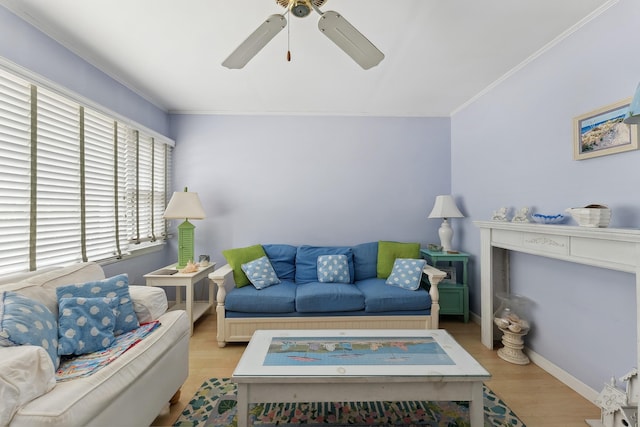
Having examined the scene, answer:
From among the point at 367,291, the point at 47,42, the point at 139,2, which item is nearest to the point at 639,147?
the point at 367,291

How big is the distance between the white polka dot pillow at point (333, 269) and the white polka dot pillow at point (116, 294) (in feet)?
5.67

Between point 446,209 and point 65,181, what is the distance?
354cm

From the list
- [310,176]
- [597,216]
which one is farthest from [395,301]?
[310,176]

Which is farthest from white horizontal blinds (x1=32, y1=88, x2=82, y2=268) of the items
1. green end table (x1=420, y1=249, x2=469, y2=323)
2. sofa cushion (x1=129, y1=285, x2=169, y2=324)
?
green end table (x1=420, y1=249, x2=469, y2=323)

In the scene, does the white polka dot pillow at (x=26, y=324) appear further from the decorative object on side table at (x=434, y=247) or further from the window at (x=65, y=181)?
the decorative object on side table at (x=434, y=247)

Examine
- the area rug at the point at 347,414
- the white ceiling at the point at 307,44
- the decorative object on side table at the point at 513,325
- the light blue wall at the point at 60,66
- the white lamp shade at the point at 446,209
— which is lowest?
the area rug at the point at 347,414

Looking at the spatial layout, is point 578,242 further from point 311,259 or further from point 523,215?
point 311,259

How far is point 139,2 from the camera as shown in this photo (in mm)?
1720

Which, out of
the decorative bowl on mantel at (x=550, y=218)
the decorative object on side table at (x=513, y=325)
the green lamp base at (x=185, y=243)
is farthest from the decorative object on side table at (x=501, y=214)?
the green lamp base at (x=185, y=243)

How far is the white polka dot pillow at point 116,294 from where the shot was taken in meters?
1.65

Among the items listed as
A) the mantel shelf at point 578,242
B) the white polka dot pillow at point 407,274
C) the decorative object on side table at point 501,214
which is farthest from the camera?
the white polka dot pillow at point 407,274

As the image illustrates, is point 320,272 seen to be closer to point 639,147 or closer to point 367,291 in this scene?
point 367,291

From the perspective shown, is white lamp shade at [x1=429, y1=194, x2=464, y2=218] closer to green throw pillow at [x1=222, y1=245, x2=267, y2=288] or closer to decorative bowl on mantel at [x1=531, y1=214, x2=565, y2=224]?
decorative bowl on mantel at [x1=531, y1=214, x2=565, y2=224]

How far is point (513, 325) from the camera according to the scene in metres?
2.37
